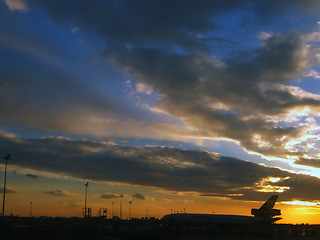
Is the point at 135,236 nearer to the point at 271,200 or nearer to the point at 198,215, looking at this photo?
the point at 198,215

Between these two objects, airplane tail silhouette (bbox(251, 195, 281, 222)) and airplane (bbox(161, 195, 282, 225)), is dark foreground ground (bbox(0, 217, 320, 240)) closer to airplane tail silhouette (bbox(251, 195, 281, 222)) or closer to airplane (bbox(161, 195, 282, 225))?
airplane (bbox(161, 195, 282, 225))

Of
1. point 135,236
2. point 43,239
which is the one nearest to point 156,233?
point 135,236

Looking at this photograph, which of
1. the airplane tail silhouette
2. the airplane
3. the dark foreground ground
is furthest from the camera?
the airplane tail silhouette

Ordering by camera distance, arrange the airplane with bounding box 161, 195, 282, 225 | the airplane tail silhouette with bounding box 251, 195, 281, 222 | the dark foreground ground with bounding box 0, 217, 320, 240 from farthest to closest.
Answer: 1. the airplane tail silhouette with bounding box 251, 195, 281, 222
2. the airplane with bounding box 161, 195, 282, 225
3. the dark foreground ground with bounding box 0, 217, 320, 240

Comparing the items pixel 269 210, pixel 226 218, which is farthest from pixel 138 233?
pixel 269 210

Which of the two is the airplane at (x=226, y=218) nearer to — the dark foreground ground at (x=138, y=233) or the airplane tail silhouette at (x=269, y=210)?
the airplane tail silhouette at (x=269, y=210)

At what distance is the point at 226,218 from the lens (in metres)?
105

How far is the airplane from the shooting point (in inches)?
3871

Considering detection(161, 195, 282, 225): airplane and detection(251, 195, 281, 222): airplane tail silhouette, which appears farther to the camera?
detection(251, 195, 281, 222): airplane tail silhouette

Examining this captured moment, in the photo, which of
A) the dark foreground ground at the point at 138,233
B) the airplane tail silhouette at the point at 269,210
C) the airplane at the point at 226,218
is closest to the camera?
the dark foreground ground at the point at 138,233

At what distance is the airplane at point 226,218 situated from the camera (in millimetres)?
98312

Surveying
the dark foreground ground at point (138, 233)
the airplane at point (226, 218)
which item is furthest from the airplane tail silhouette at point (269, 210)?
the dark foreground ground at point (138, 233)

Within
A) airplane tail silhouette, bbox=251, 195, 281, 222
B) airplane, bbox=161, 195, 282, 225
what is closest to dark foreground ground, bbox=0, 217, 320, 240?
airplane, bbox=161, 195, 282, 225

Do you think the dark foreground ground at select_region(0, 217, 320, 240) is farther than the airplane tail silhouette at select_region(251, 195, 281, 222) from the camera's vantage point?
No
